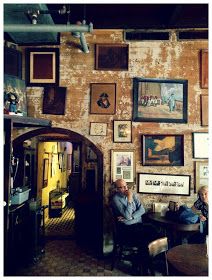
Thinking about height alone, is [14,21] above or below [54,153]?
above

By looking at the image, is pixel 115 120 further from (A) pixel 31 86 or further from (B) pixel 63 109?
(A) pixel 31 86

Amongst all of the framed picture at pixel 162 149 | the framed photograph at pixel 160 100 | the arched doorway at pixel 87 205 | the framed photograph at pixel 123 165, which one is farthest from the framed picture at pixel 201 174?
the arched doorway at pixel 87 205

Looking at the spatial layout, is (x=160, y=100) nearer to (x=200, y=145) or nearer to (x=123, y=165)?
(x=200, y=145)

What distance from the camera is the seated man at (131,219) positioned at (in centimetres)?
483

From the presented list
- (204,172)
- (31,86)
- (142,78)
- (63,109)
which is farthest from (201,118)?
→ (31,86)

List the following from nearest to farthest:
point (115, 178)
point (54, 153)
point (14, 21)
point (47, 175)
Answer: point (14, 21) → point (115, 178) → point (47, 175) → point (54, 153)

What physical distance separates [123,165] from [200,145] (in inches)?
68.9

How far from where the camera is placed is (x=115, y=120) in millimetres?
5961

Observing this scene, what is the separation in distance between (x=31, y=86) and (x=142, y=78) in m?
2.50

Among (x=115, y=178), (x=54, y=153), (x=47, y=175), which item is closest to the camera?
(x=115, y=178)

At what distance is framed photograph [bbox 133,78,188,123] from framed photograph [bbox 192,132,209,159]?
1.43 feet

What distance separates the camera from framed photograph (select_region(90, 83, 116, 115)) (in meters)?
5.98

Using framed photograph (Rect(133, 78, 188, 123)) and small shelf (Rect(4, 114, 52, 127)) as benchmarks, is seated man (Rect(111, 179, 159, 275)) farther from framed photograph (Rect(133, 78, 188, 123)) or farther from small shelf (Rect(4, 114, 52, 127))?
small shelf (Rect(4, 114, 52, 127))

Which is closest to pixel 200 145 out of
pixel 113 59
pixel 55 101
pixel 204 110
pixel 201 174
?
pixel 201 174
